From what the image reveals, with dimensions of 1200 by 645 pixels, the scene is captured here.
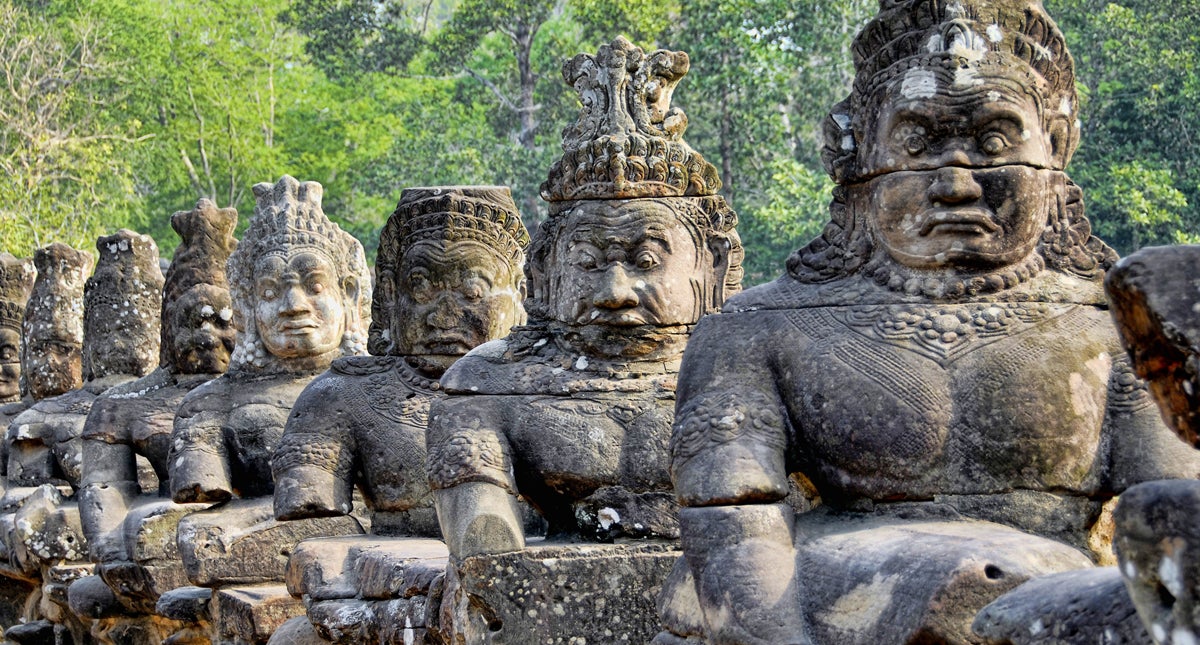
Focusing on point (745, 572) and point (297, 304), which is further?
point (297, 304)

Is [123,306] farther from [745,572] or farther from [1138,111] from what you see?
[1138,111]

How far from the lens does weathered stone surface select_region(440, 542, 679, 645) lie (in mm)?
6164

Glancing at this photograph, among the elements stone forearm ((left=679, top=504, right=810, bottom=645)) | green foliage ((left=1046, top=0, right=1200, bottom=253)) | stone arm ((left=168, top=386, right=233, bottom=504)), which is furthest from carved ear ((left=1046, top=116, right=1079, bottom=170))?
green foliage ((left=1046, top=0, right=1200, bottom=253))

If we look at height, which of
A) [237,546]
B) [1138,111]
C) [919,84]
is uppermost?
[1138,111]

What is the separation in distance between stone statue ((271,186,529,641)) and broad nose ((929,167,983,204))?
3.03 metres

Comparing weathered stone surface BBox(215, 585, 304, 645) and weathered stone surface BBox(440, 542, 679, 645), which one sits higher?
weathered stone surface BBox(440, 542, 679, 645)

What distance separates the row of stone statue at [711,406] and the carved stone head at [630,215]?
0.01 m

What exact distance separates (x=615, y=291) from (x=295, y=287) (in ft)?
9.91

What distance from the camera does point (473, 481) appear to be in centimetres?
624

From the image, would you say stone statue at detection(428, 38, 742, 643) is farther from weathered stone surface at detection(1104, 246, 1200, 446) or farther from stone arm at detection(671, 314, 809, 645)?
weathered stone surface at detection(1104, 246, 1200, 446)

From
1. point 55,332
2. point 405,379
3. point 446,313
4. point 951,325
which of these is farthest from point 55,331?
point 951,325

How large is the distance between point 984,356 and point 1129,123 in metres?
14.5

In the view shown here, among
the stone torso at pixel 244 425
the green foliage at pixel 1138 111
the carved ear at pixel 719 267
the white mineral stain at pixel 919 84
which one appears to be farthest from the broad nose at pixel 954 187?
the green foliage at pixel 1138 111

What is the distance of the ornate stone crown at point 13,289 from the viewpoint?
1625 cm
